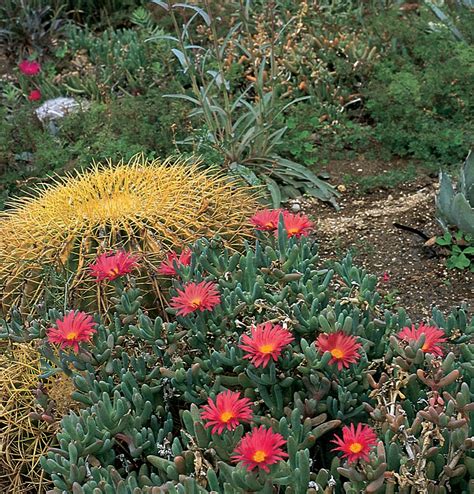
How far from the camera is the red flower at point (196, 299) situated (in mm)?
2479

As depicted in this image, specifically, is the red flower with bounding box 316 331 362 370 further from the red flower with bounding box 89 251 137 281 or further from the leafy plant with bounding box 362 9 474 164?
the leafy plant with bounding box 362 9 474 164

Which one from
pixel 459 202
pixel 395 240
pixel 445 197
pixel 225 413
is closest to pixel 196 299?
pixel 225 413

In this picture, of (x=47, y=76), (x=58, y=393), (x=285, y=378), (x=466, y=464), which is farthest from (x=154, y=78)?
(x=466, y=464)

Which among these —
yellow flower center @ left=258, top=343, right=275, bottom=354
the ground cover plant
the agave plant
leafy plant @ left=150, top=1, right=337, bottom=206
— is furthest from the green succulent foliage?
leafy plant @ left=150, top=1, right=337, bottom=206

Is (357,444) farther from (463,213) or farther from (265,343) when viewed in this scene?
(463,213)

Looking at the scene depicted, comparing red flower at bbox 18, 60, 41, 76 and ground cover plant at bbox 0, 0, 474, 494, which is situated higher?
ground cover plant at bbox 0, 0, 474, 494

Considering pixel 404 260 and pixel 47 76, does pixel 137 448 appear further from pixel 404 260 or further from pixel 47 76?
pixel 47 76

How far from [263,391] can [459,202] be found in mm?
1940

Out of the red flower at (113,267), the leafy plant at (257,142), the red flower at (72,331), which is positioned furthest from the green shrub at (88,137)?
the red flower at (72,331)

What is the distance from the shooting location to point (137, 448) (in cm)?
235

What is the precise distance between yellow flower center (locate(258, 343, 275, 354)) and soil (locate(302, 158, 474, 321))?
1.58 meters

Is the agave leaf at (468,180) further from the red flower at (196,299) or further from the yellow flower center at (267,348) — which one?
the yellow flower center at (267,348)

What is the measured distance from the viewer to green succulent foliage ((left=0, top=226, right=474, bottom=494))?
2.09 m

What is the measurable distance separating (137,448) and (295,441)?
46 cm
